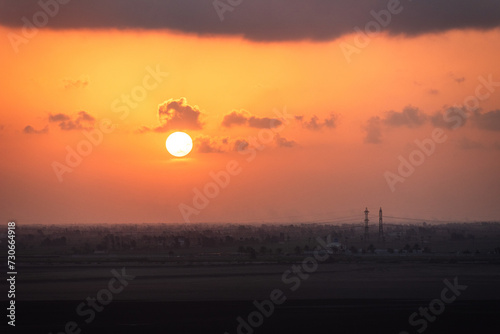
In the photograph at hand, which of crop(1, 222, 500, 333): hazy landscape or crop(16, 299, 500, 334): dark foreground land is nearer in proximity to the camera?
crop(16, 299, 500, 334): dark foreground land

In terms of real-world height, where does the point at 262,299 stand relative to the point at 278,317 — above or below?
above

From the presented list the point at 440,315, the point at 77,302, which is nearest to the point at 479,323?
the point at 440,315

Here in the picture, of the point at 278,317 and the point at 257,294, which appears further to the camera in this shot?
the point at 257,294

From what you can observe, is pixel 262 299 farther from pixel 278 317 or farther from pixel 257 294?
pixel 278 317

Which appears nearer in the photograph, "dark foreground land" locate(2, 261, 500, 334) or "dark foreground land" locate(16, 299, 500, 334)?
"dark foreground land" locate(16, 299, 500, 334)

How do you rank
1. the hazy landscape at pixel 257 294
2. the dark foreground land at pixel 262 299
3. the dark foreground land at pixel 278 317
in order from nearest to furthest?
the dark foreground land at pixel 278 317 → the dark foreground land at pixel 262 299 → the hazy landscape at pixel 257 294

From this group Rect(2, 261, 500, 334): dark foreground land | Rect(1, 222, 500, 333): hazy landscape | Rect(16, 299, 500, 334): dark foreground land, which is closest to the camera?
Rect(16, 299, 500, 334): dark foreground land

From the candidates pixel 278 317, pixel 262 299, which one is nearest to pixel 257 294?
pixel 262 299

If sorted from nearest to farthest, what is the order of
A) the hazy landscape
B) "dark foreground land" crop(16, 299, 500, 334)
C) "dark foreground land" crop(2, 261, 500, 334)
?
"dark foreground land" crop(16, 299, 500, 334) → "dark foreground land" crop(2, 261, 500, 334) → the hazy landscape

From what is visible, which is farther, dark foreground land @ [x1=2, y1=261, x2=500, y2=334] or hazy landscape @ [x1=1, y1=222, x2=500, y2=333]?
hazy landscape @ [x1=1, y1=222, x2=500, y2=333]
